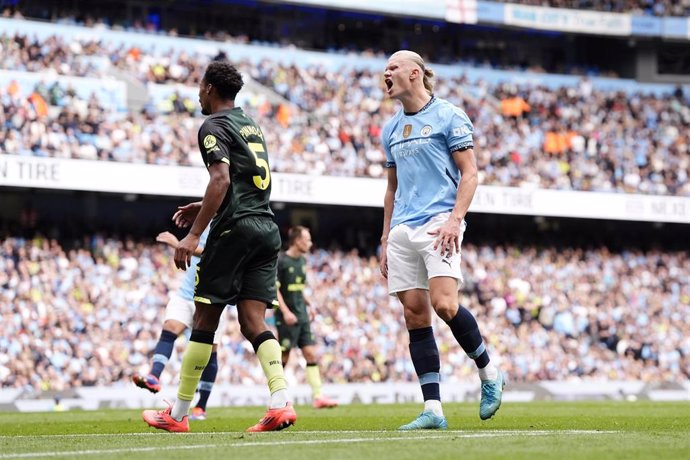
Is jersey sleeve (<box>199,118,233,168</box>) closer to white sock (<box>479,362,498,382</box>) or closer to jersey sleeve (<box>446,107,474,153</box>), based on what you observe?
jersey sleeve (<box>446,107,474,153</box>)

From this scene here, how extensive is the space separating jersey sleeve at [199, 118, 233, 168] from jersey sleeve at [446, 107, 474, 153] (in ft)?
5.19

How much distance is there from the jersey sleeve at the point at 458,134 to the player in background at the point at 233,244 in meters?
1.34

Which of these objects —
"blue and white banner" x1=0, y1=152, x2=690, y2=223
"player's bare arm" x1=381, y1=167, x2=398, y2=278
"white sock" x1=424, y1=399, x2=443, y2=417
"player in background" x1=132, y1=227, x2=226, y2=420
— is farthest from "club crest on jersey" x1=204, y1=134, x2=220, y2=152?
"blue and white banner" x1=0, y1=152, x2=690, y2=223

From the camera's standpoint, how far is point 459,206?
7.91 metres

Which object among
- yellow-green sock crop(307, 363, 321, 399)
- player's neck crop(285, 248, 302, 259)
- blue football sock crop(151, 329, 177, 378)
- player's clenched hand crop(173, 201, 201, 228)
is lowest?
yellow-green sock crop(307, 363, 321, 399)

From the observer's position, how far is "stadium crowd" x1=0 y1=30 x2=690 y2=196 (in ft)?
81.4

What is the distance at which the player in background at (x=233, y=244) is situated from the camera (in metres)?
7.64

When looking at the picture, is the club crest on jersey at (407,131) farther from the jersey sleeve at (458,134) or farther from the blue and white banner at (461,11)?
the blue and white banner at (461,11)

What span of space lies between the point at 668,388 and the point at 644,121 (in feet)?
36.9

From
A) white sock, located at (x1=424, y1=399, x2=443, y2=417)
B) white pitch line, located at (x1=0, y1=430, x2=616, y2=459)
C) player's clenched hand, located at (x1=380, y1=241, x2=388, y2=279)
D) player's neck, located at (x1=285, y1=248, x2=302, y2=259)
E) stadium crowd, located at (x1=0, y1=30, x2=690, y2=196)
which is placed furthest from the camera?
stadium crowd, located at (x1=0, y1=30, x2=690, y2=196)

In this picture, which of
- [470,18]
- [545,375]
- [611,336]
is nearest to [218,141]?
[545,375]

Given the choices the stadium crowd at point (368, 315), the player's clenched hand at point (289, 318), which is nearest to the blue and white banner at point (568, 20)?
the stadium crowd at point (368, 315)

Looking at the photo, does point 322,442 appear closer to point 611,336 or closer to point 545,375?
point 545,375

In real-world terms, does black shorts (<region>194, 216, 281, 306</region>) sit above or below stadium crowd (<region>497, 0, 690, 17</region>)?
below
